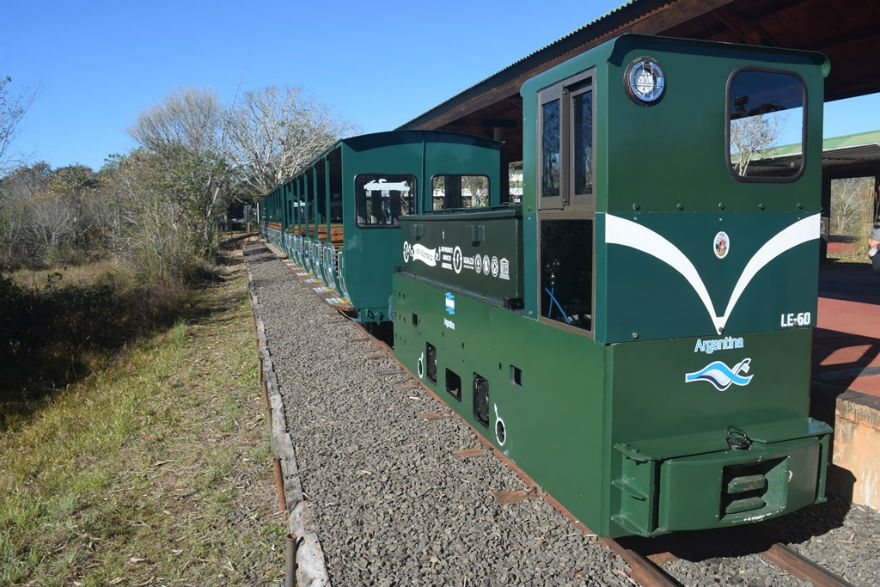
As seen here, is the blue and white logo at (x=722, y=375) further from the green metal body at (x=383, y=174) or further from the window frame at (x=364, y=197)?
the green metal body at (x=383, y=174)

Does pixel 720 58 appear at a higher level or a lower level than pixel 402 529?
higher

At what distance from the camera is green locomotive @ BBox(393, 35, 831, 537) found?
11.0 ft

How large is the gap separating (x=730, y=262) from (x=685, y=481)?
1.23 meters

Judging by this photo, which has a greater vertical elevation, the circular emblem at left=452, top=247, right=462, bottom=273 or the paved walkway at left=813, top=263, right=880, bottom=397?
the circular emblem at left=452, top=247, right=462, bottom=273

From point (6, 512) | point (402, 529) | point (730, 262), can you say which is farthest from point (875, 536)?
point (6, 512)

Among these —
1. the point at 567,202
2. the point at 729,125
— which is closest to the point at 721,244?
the point at 729,125

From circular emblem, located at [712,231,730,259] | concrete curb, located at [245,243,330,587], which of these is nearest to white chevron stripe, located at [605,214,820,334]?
circular emblem, located at [712,231,730,259]

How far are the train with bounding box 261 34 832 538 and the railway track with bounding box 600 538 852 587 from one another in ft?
0.51

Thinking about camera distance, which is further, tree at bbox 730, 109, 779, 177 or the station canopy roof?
the station canopy roof

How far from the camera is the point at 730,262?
11.9 ft

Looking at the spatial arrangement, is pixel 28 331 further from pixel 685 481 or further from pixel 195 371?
pixel 685 481

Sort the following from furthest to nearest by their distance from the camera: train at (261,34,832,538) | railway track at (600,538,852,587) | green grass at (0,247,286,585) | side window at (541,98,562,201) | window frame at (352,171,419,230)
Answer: window frame at (352,171,419,230) < green grass at (0,247,286,585) < side window at (541,98,562,201) < train at (261,34,832,538) < railway track at (600,538,852,587)

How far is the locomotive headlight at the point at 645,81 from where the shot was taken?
3.30 meters

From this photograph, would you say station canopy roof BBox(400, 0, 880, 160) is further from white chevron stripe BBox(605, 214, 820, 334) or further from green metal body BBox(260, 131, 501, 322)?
white chevron stripe BBox(605, 214, 820, 334)
